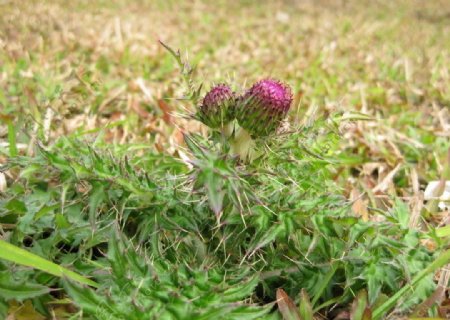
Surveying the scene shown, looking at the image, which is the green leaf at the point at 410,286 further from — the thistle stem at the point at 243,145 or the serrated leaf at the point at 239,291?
the thistle stem at the point at 243,145

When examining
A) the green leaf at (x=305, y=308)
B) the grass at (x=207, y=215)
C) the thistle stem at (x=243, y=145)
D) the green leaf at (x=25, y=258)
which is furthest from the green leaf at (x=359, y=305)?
the green leaf at (x=25, y=258)

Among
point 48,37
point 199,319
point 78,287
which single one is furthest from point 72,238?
point 48,37

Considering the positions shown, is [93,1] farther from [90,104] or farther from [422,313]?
[422,313]

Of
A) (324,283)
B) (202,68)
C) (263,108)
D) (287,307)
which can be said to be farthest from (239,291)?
(202,68)

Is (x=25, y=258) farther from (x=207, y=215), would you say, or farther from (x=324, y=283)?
(x=324, y=283)

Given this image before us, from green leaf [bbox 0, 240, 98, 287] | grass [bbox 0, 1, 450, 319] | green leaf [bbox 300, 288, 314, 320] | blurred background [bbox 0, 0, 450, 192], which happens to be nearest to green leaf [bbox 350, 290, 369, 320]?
grass [bbox 0, 1, 450, 319]
